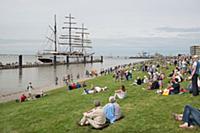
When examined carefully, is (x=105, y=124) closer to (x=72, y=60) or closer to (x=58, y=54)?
(x=58, y=54)

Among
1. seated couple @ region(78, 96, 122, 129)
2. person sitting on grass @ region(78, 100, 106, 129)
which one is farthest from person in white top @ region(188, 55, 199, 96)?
person sitting on grass @ region(78, 100, 106, 129)

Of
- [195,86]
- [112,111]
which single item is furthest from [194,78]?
[112,111]

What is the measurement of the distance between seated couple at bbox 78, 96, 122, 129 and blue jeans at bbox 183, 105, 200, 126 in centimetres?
254

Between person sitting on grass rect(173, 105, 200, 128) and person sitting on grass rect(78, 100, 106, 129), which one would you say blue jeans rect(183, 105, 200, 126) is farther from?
person sitting on grass rect(78, 100, 106, 129)

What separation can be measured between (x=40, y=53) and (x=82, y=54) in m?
18.9

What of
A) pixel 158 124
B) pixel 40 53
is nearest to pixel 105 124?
pixel 158 124

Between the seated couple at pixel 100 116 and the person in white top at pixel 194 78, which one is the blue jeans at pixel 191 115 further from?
the person in white top at pixel 194 78

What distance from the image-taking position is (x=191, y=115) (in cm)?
994

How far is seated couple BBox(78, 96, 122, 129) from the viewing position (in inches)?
436

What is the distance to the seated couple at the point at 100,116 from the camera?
1107cm

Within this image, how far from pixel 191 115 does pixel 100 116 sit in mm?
2932

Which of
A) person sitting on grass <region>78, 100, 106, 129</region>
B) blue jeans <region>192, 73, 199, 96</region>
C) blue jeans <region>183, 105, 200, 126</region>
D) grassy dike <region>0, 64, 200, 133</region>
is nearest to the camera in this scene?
blue jeans <region>183, 105, 200, 126</region>

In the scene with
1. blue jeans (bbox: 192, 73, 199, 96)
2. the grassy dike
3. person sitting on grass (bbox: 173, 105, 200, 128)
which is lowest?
the grassy dike

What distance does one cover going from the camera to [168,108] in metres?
12.7
